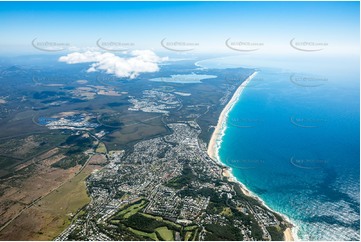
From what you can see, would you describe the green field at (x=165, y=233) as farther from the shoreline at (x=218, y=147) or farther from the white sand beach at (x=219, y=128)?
the white sand beach at (x=219, y=128)

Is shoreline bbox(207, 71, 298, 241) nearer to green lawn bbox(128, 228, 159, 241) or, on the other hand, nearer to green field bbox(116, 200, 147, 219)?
green lawn bbox(128, 228, 159, 241)

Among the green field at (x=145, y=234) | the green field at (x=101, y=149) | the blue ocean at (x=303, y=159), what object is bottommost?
the green field at (x=101, y=149)

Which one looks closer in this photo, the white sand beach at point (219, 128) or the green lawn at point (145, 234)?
the green lawn at point (145, 234)

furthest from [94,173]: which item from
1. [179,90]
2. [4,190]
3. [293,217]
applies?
[179,90]

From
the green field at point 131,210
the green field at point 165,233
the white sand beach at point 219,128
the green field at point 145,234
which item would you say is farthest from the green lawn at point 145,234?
the white sand beach at point 219,128

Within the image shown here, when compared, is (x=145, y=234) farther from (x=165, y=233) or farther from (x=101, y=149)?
(x=101, y=149)

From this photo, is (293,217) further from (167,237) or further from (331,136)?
(331,136)

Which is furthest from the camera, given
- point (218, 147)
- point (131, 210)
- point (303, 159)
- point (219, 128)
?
point (219, 128)

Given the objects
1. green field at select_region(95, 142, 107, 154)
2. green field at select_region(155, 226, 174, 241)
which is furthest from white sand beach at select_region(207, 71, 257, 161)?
green field at select_region(155, 226, 174, 241)

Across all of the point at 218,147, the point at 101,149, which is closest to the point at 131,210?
the point at 101,149
